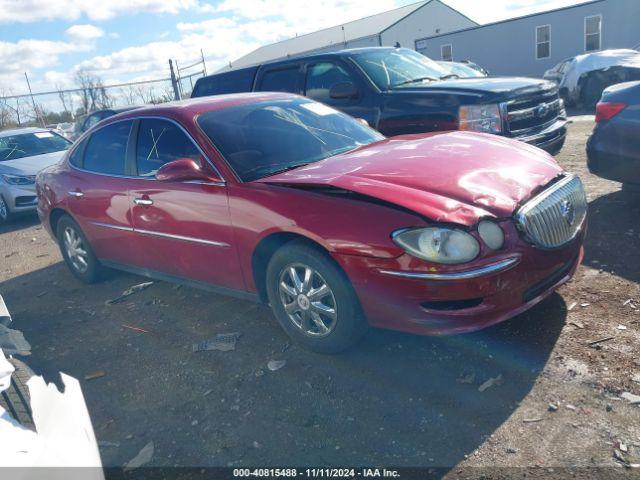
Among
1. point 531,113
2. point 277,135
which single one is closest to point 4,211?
point 277,135

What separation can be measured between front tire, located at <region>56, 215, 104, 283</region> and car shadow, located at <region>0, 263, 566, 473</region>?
1122mm

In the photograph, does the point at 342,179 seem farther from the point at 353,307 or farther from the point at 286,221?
the point at 353,307

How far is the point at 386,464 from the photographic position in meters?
2.64

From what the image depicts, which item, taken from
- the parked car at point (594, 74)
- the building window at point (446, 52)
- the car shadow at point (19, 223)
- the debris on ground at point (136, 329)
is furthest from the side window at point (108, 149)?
the building window at point (446, 52)

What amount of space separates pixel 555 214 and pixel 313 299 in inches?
A: 62.4

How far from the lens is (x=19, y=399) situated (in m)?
3.06

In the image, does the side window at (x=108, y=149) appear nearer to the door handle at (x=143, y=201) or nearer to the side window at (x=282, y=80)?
the door handle at (x=143, y=201)

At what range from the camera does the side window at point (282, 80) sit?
7673mm

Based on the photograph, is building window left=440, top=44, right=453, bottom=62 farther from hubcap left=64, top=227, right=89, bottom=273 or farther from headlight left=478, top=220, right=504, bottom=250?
headlight left=478, top=220, right=504, bottom=250

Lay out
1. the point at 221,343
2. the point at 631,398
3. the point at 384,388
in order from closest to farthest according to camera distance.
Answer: the point at 631,398 → the point at 384,388 → the point at 221,343

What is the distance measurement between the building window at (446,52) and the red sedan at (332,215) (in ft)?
91.3

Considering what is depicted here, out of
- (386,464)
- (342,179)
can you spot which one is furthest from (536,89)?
(386,464)

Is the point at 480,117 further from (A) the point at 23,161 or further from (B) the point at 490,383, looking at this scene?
(A) the point at 23,161

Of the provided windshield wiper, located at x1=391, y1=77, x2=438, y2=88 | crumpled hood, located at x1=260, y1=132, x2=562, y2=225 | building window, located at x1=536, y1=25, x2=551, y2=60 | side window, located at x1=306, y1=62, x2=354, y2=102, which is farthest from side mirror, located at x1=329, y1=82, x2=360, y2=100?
building window, located at x1=536, y1=25, x2=551, y2=60
